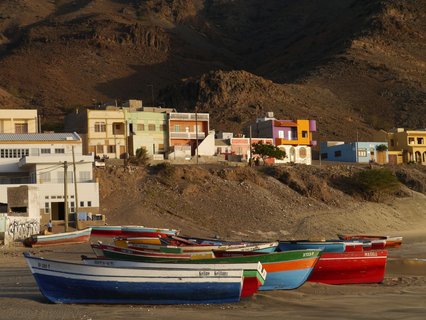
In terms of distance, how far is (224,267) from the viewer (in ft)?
79.1

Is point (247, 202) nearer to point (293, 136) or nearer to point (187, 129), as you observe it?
point (187, 129)

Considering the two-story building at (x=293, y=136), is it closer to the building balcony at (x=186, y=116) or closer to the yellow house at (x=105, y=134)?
the building balcony at (x=186, y=116)

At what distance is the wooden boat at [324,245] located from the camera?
34625 mm

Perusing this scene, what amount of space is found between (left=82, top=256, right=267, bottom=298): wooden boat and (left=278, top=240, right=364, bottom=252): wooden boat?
9264 millimetres

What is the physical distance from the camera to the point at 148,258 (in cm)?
2572

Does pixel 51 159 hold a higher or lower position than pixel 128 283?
higher

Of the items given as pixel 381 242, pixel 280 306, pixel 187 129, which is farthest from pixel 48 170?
pixel 280 306

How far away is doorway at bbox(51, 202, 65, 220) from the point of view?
2328 inches

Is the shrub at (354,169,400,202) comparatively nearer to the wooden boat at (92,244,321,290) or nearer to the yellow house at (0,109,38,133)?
the yellow house at (0,109,38,133)

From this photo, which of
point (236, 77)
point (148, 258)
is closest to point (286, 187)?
point (148, 258)

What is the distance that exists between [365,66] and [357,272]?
128 m

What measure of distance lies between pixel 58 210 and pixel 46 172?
356cm

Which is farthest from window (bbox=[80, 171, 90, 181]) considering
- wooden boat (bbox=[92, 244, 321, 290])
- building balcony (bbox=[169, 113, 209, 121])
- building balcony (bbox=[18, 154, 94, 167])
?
wooden boat (bbox=[92, 244, 321, 290])

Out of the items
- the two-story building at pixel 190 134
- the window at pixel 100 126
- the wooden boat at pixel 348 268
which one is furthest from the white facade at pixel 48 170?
the wooden boat at pixel 348 268
